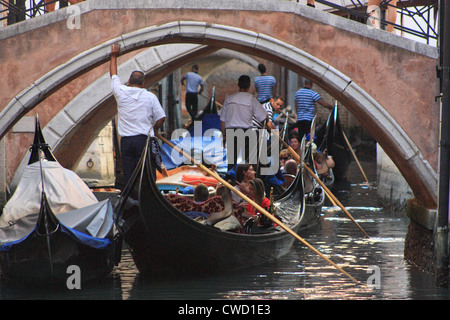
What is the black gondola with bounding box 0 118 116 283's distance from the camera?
4.01 meters

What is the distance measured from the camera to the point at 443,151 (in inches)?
162

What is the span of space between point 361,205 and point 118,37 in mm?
3406

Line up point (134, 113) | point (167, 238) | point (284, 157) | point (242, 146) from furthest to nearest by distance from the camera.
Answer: point (284, 157), point (242, 146), point (134, 113), point (167, 238)

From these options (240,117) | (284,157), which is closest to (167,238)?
(240,117)

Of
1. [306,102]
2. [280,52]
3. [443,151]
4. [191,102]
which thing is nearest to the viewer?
[443,151]

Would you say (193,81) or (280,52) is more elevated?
(193,81)

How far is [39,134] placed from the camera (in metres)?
4.81

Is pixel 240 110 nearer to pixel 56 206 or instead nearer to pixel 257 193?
pixel 257 193

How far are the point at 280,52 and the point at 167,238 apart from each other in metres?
1.25

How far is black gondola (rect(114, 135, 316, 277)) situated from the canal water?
72 millimetres

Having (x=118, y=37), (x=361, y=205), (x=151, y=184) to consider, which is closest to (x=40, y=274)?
(x=151, y=184)

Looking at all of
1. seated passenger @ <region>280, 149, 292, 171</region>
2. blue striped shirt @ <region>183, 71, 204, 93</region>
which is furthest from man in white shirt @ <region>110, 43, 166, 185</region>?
blue striped shirt @ <region>183, 71, 204, 93</region>

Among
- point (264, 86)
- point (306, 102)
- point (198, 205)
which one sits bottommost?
point (198, 205)

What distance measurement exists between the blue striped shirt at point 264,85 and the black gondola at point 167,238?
3436 mm
